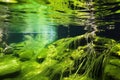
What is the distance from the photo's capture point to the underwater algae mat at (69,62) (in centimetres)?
674

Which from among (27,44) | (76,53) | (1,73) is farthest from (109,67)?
(27,44)

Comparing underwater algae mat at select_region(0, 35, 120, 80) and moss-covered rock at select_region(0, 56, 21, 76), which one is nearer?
underwater algae mat at select_region(0, 35, 120, 80)

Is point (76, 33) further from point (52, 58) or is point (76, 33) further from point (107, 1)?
point (107, 1)

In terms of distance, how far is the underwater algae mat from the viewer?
22.1ft

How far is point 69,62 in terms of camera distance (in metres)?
7.74

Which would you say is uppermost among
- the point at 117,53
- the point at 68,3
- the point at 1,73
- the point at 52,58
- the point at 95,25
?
the point at 68,3

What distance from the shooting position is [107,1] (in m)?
8.19

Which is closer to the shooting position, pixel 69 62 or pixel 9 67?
pixel 69 62

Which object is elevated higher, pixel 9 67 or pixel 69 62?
pixel 69 62

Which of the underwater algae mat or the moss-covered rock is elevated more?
the underwater algae mat

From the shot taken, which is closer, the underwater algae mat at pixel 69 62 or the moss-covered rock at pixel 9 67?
the underwater algae mat at pixel 69 62

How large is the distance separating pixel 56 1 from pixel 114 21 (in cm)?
498

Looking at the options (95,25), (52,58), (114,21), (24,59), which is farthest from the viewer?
(24,59)

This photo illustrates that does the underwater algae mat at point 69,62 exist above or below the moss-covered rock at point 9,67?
above
